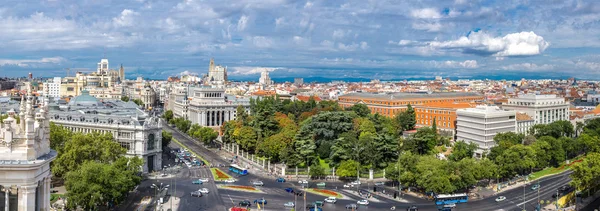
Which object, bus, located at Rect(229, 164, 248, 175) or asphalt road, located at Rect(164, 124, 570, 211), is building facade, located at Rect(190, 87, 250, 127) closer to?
bus, located at Rect(229, 164, 248, 175)

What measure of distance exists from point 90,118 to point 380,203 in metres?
40.0

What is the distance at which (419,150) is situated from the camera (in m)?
70.4

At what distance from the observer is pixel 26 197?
56.2ft

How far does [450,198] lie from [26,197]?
40960 millimetres

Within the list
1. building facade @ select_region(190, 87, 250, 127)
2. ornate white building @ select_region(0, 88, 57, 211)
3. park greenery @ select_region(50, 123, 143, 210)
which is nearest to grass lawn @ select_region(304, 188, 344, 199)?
park greenery @ select_region(50, 123, 143, 210)

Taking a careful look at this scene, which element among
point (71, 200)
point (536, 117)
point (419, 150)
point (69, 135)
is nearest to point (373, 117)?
point (419, 150)

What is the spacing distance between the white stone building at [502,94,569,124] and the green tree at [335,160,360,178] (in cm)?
4675

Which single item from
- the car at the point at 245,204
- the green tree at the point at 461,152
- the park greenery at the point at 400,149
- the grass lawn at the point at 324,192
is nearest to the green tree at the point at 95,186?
the car at the point at 245,204

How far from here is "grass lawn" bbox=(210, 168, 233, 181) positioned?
201 ft

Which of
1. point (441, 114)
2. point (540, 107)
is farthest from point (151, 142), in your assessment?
point (540, 107)

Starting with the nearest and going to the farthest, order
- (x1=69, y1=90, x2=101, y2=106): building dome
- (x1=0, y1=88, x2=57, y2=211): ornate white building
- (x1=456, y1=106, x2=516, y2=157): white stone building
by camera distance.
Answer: (x1=0, y1=88, x2=57, y2=211): ornate white building, (x1=456, y1=106, x2=516, y2=157): white stone building, (x1=69, y1=90, x2=101, y2=106): building dome

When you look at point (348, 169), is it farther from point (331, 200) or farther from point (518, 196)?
point (518, 196)

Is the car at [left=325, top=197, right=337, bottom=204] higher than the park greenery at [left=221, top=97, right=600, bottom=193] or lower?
lower

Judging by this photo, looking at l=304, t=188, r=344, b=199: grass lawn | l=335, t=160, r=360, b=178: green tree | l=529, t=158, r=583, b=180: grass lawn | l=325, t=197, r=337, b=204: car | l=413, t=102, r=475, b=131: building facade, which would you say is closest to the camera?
l=325, t=197, r=337, b=204: car
